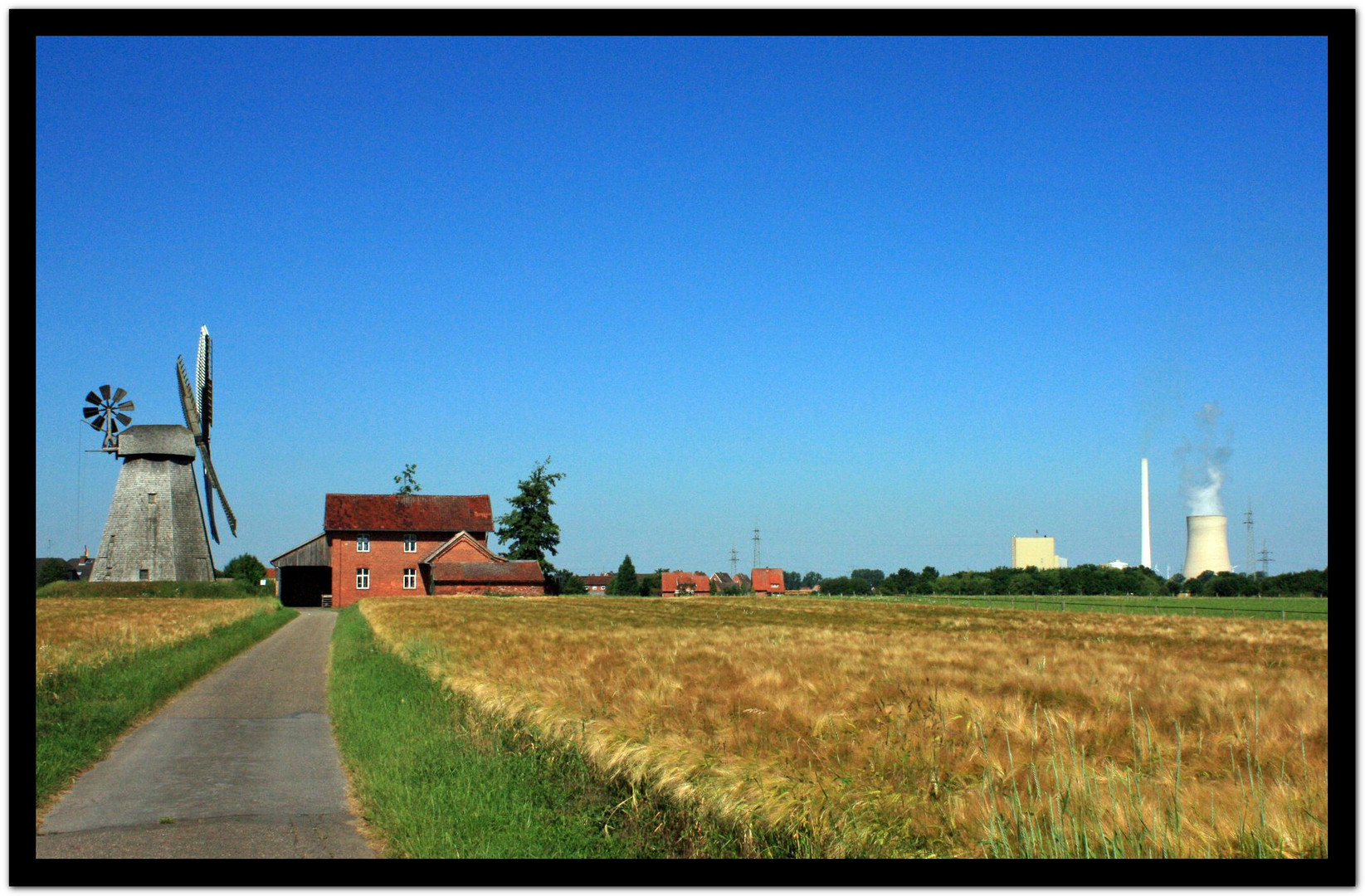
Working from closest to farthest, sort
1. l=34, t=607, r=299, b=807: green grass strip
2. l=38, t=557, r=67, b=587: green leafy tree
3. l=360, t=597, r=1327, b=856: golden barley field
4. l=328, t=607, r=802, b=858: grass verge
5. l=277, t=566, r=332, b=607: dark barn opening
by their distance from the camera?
l=360, t=597, r=1327, b=856: golden barley field, l=328, t=607, r=802, b=858: grass verge, l=34, t=607, r=299, b=807: green grass strip, l=38, t=557, r=67, b=587: green leafy tree, l=277, t=566, r=332, b=607: dark barn opening

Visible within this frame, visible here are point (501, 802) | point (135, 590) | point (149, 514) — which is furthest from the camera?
point (149, 514)

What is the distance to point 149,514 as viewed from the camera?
67375 mm

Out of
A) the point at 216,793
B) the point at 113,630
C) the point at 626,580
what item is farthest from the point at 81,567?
the point at 216,793

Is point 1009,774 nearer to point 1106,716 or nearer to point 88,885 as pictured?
point 1106,716

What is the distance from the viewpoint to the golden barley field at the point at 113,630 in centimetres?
1786

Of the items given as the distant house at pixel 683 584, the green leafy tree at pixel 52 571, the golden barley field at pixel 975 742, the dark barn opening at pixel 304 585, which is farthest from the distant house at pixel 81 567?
the golden barley field at pixel 975 742

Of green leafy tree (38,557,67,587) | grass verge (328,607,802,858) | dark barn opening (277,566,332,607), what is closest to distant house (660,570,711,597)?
dark barn opening (277,566,332,607)

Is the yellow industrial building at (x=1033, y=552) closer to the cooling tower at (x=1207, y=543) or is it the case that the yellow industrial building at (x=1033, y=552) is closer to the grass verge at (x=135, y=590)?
the cooling tower at (x=1207, y=543)

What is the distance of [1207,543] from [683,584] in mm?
95289

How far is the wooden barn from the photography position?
80.1m

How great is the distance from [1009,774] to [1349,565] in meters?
3.09

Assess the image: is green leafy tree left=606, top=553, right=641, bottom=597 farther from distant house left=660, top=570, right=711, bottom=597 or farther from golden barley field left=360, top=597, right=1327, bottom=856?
golden barley field left=360, top=597, right=1327, bottom=856

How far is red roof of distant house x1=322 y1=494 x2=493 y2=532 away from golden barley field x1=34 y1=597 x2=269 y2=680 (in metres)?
31.6

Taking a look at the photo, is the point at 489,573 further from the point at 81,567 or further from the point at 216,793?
the point at 216,793
